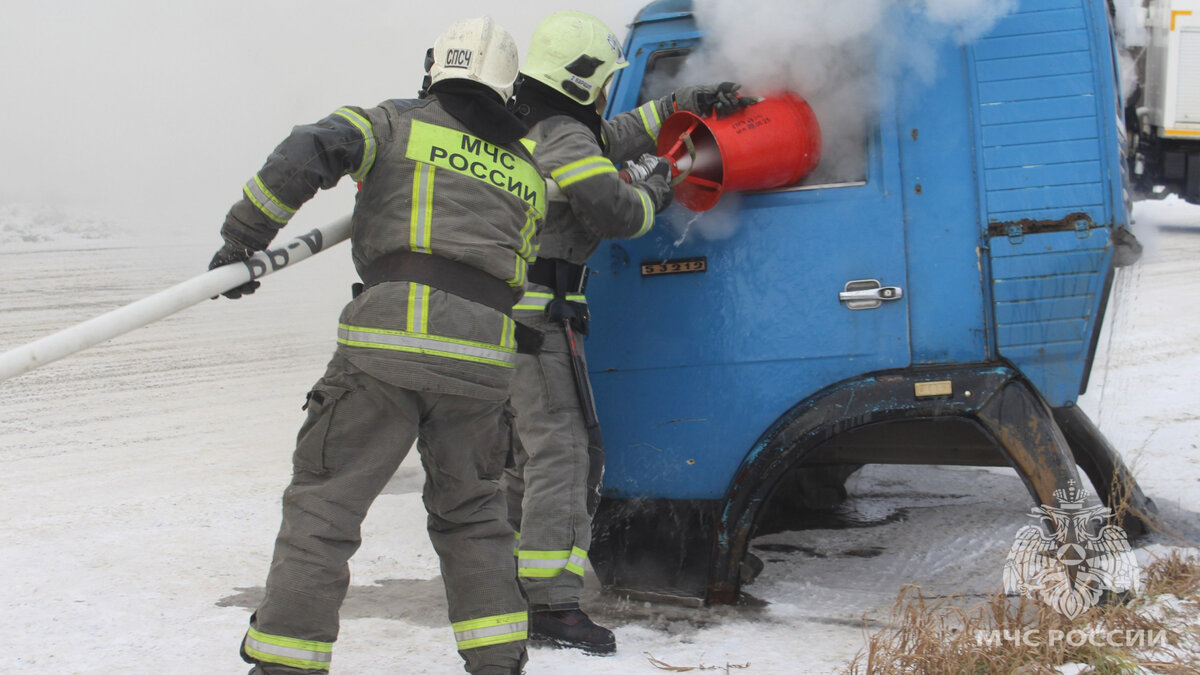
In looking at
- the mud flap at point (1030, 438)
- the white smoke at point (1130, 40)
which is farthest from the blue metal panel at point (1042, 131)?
the white smoke at point (1130, 40)

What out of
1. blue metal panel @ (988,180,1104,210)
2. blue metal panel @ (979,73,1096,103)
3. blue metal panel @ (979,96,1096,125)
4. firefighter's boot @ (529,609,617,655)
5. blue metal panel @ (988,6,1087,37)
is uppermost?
blue metal panel @ (988,6,1087,37)

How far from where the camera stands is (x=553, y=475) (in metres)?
3.03

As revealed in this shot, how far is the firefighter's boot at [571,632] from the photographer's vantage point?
293 cm

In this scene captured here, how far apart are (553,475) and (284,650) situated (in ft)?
3.05

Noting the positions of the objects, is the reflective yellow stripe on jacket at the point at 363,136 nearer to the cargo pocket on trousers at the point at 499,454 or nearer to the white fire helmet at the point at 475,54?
the white fire helmet at the point at 475,54

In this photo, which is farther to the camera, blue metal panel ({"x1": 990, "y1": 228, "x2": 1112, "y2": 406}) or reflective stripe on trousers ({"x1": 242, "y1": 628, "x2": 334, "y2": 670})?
blue metal panel ({"x1": 990, "y1": 228, "x2": 1112, "y2": 406})

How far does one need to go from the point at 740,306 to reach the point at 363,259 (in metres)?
1.16

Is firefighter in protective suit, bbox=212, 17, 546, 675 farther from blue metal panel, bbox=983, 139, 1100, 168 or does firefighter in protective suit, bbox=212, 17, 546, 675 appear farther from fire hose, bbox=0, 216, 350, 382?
blue metal panel, bbox=983, 139, 1100, 168

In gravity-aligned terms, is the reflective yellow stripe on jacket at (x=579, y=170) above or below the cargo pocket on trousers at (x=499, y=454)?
above

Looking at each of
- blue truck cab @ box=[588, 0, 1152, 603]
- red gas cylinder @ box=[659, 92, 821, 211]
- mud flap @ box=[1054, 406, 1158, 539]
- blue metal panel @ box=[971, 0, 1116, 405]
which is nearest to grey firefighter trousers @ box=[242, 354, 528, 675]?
blue truck cab @ box=[588, 0, 1152, 603]

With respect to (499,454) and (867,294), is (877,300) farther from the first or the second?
(499,454)

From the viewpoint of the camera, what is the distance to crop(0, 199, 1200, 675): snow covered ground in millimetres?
2990

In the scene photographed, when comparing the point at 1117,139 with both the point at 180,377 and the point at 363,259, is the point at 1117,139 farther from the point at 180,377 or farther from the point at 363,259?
the point at 180,377

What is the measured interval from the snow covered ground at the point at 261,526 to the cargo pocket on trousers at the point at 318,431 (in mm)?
694
